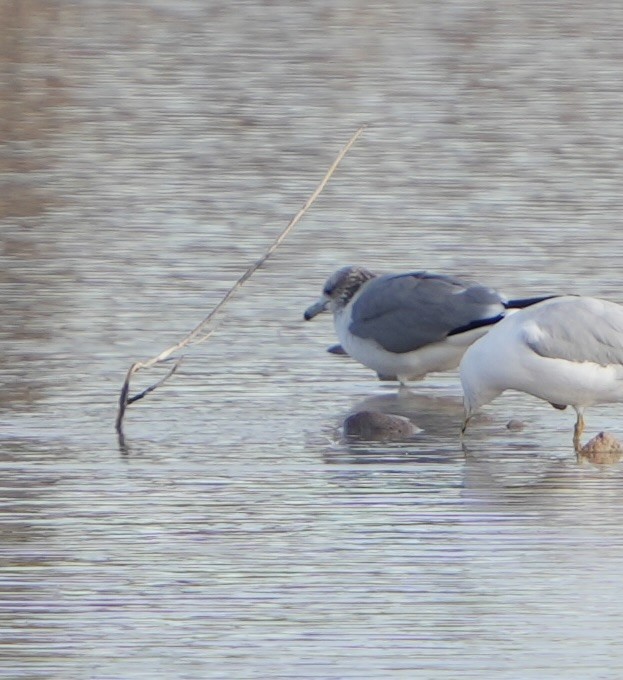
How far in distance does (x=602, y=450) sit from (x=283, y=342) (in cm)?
215

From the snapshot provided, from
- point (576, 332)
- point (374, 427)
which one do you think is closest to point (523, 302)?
point (576, 332)

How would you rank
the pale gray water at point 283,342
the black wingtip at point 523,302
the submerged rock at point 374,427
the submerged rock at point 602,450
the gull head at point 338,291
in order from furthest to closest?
the gull head at point 338,291, the black wingtip at point 523,302, the submerged rock at point 374,427, the submerged rock at point 602,450, the pale gray water at point 283,342

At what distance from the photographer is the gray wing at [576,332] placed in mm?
7648

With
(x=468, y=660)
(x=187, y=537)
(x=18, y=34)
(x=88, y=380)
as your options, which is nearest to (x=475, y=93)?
(x=18, y=34)

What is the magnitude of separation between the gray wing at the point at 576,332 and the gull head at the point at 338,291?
5.60 ft

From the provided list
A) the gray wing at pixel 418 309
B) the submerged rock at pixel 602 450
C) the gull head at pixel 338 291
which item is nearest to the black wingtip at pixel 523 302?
the gray wing at pixel 418 309

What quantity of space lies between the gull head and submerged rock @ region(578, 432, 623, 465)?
209 cm

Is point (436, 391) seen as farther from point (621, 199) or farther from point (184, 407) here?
point (621, 199)

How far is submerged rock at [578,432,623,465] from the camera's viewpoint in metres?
7.43

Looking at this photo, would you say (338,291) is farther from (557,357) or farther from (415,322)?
(557,357)

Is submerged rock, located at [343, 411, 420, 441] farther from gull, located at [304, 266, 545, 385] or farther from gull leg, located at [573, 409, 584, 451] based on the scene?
gull, located at [304, 266, 545, 385]

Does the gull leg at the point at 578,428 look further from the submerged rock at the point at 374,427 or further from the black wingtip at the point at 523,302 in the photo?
the submerged rock at the point at 374,427

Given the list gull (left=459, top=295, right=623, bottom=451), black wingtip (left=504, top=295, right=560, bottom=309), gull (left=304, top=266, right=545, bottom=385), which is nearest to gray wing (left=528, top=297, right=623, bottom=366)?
gull (left=459, top=295, right=623, bottom=451)

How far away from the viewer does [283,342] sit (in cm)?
920
